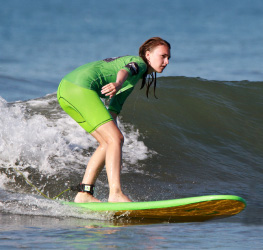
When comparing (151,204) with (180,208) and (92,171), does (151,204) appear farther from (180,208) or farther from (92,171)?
(92,171)

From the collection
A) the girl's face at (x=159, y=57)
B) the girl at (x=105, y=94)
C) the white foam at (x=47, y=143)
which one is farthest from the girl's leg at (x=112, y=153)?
the white foam at (x=47, y=143)

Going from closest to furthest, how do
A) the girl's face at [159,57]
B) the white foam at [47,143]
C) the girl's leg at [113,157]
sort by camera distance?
1. the girl's leg at [113,157]
2. the girl's face at [159,57]
3. the white foam at [47,143]

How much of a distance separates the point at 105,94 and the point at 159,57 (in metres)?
0.70

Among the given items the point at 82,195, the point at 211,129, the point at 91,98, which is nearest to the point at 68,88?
the point at 91,98

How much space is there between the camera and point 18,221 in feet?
12.9

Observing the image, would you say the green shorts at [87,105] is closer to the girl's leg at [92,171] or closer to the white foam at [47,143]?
the girl's leg at [92,171]

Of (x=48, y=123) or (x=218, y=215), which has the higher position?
(x=48, y=123)

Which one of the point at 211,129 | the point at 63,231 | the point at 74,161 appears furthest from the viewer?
the point at 211,129

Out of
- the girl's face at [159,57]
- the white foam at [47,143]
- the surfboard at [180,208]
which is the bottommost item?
the surfboard at [180,208]

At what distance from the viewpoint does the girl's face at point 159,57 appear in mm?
4301

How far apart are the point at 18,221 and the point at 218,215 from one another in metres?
1.68

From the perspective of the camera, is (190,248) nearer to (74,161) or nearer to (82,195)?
(82,195)

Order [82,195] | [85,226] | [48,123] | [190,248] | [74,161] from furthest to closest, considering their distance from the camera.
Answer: [48,123], [74,161], [82,195], [85,226], [190,248]

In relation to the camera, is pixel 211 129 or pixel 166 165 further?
pixel 211 129
